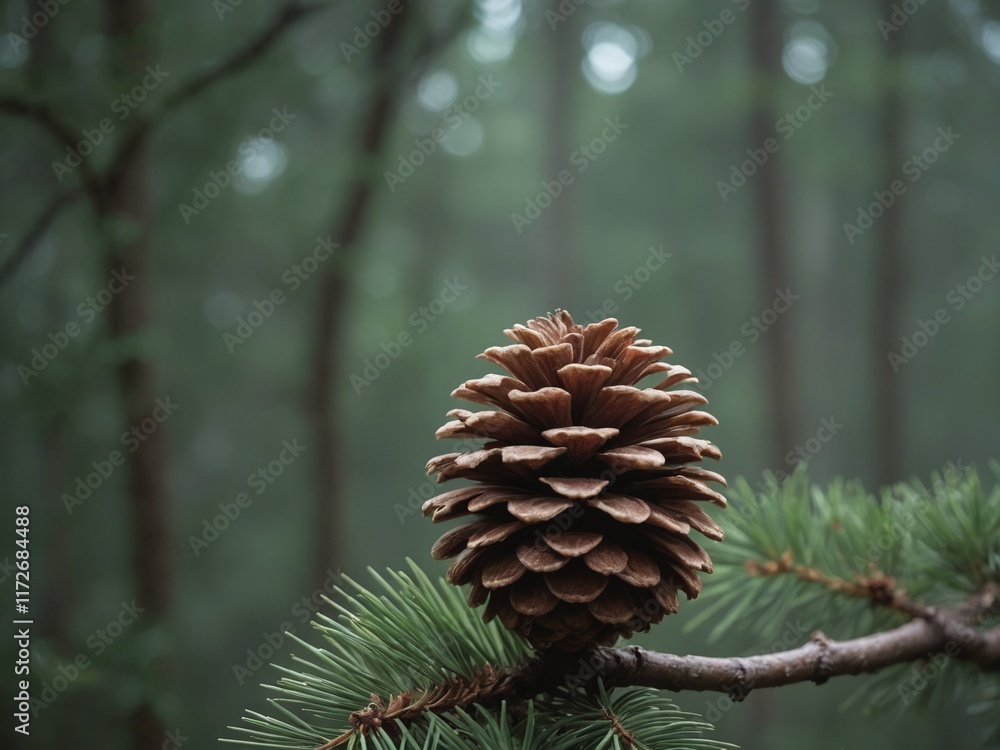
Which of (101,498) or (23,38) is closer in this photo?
(23,38)

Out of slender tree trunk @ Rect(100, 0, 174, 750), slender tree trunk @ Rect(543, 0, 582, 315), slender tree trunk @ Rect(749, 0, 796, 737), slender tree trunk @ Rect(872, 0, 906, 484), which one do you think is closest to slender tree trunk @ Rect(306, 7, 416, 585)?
slender tree trunk @ Rect(100, 0, 174, 750)

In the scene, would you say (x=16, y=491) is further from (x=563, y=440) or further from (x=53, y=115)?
(x=563, y=440)

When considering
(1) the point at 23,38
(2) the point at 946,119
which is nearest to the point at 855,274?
(2) the point at 946,119

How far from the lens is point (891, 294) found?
4535 millimetres

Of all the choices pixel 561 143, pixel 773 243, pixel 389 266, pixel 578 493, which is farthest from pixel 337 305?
pixel 561 143

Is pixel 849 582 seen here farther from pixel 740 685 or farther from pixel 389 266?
pixel 389 266

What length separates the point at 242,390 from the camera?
524 centimetres

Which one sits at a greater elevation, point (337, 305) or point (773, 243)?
point (773, 243)

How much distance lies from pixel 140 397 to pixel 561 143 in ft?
15.6

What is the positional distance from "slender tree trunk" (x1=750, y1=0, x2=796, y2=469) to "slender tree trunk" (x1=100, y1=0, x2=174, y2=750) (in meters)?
3.44

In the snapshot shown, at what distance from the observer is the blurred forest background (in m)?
2.15

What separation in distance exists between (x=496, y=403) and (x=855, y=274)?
23.9ft

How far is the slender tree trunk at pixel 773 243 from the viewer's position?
14.1 feet

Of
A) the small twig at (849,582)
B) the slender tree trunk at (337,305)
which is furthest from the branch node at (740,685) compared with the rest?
the slender tree trunk at (337,305)
